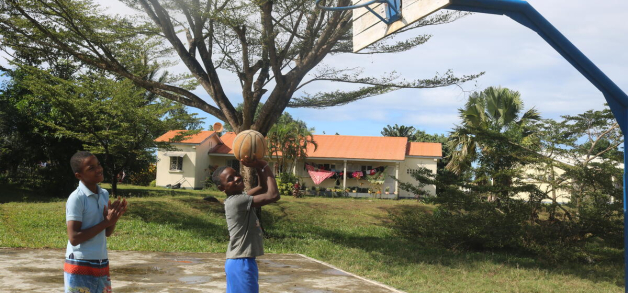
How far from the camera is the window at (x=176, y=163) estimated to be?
31.5 meters

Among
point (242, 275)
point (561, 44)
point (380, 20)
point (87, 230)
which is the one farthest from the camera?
point (561, 44)

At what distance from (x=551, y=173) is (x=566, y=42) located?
5893 mm

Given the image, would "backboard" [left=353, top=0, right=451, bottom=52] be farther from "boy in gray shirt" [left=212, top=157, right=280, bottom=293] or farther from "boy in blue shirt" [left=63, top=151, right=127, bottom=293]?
"boy in blue shirt" [left=63, top=151, right=127, bottom=293]

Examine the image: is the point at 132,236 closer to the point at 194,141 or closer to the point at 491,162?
the point at 491,162

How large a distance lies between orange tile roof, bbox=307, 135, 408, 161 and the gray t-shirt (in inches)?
985

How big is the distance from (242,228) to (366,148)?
1075 inches

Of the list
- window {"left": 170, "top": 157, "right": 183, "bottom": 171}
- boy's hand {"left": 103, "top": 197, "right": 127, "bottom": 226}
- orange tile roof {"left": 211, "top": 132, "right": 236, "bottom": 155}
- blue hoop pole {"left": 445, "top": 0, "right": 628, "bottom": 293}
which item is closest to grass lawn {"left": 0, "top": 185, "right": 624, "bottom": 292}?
blue hoop pole {"left": 445, "top": 0, "right": 628, "bottom": 293}

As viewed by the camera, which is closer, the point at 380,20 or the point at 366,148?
the point at 380,20

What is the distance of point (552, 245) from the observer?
1122 cm

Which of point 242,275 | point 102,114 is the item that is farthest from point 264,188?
point 102,114

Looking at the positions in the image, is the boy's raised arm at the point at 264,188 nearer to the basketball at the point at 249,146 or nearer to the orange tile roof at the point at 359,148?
the basketball at the point at 249,146

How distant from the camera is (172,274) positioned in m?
8.05

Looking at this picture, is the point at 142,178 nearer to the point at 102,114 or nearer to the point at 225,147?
the point at 225,147

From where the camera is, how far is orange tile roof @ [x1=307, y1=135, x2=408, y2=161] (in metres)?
30.0
